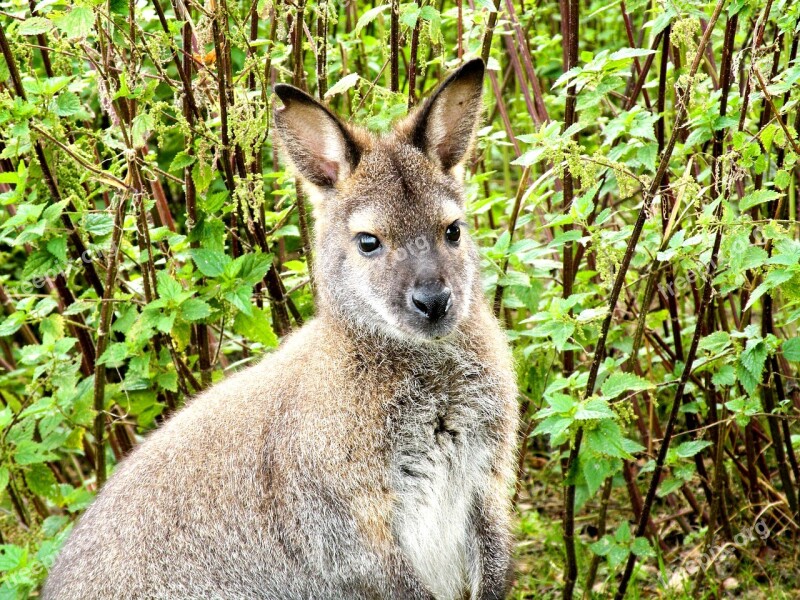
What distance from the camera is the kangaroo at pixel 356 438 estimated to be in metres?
3.55

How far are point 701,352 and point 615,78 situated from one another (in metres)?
1.59

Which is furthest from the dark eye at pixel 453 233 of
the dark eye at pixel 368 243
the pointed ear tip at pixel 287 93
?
the pointed ear tip at pixel 287 93

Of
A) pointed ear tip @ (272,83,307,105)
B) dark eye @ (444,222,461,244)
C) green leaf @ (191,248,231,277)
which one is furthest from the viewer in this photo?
green leaf @ (191,248,231,277)

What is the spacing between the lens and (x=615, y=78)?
382cm

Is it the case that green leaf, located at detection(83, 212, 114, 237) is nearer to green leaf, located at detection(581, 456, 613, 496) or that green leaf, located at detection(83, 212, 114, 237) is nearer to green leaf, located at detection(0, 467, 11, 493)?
green leaf, located at detection(0, 467, 11, 493)

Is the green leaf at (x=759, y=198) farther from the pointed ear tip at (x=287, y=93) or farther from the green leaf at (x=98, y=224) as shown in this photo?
the green leaf at (x=98, y=224)

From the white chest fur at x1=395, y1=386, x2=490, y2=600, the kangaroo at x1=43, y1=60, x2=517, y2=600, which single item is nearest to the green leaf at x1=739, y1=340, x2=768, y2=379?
the kangaroo at x1=43, y1=60, x2=517, y2=600

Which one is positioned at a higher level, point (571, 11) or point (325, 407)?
point (571, 11)

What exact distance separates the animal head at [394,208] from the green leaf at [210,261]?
511mm

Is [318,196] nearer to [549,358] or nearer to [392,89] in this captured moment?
[392,89]

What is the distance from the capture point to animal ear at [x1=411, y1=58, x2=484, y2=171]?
144 inches

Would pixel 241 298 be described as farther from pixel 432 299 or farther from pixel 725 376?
pixel 725 376

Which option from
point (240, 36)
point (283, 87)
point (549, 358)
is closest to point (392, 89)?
point (240, 36)

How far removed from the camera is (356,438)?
3.54 meters
